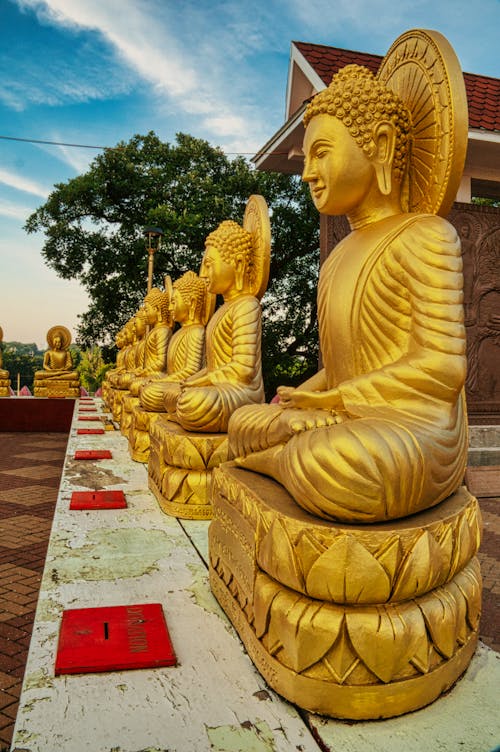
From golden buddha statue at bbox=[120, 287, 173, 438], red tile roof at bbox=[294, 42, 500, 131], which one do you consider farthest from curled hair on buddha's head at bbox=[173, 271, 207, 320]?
red tile roof at bbox=[294, 42, 500, 131]

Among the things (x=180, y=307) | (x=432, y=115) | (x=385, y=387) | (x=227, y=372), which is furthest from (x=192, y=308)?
(x=385, y=387)

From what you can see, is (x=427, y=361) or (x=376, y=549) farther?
(x=427, y=361)

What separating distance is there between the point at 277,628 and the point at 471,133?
212 inches

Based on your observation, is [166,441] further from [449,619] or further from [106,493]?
[449,619]

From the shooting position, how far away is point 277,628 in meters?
1.28

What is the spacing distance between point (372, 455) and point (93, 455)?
11.4 feet

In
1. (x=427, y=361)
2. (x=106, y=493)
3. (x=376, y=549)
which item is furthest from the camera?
(x=106, y=493)

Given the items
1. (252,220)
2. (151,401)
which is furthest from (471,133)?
(151,401)

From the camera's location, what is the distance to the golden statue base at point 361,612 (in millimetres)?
1194

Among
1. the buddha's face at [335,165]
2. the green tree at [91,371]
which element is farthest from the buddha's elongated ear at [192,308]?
the green tree at [91,371]

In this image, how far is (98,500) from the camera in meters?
2.98

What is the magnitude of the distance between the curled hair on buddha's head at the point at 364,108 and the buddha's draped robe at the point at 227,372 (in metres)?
1.47

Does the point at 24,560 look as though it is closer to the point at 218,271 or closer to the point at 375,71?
the point at 218,271

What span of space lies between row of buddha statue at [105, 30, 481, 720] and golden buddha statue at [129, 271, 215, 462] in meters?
2.33
